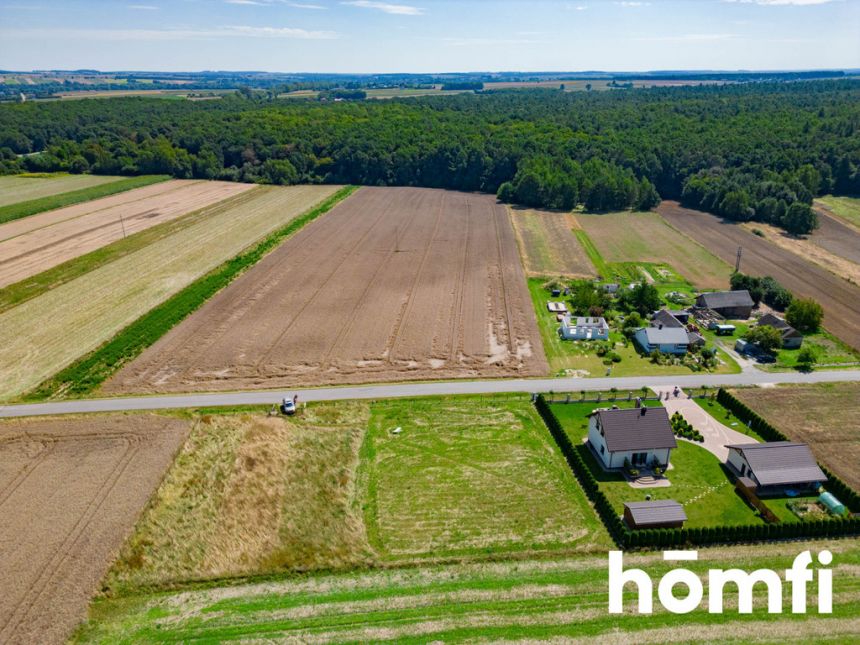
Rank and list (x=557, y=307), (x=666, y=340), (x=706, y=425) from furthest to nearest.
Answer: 1. (x=557, y=307)
2. (x=666, y=340)
3. (x=706, y=425)

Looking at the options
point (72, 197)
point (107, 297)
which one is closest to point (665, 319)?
point (107, 297)

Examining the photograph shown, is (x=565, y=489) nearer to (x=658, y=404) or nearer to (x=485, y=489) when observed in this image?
(x=485, y=489)

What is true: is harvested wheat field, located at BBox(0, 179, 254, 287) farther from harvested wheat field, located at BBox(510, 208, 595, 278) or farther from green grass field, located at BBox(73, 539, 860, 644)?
harvested wheat field, located at BBox(510, 208, 595, 278)

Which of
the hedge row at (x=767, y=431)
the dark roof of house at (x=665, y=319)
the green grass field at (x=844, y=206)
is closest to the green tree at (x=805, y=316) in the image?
the dark roof of house at (x=665, y=319)

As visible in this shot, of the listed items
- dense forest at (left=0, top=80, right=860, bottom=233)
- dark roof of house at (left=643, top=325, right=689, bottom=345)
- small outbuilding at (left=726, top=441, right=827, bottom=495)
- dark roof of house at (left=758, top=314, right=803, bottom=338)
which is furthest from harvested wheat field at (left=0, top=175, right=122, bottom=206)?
small outbuilding at (left=726, top=441, right=827, bottom=495)

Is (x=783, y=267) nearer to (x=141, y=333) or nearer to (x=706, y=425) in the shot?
(x=706, y=425)
